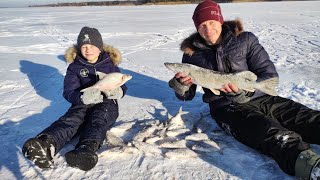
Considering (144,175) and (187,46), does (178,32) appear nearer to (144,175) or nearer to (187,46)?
(187,46)

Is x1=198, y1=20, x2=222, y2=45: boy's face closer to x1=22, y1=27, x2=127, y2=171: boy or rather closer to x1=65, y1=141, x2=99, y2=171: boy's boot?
x1=22, y1=27, x2=127, y2=171: boy

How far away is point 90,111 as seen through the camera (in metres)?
4.09

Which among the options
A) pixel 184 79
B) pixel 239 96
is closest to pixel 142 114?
pixel 184 79

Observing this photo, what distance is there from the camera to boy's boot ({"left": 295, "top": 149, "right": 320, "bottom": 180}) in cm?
263

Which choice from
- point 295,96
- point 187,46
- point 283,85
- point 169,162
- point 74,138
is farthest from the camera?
point 283,85

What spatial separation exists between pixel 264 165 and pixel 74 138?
6.99ft

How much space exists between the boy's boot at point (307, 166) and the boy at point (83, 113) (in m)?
1.79

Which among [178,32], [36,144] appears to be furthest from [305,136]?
[178,32]

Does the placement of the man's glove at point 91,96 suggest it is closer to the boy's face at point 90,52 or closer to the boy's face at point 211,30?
the boy's face at point 90,52

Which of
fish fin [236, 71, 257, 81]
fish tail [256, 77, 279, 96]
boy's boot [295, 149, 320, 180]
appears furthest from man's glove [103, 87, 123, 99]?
boy's boot [295, 149, 320, 180]

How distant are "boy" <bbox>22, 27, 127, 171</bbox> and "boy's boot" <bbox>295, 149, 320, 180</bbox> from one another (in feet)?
5.86

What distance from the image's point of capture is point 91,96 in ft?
13.0

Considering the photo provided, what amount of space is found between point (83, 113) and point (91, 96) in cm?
25

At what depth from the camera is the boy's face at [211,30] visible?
12.8ft
